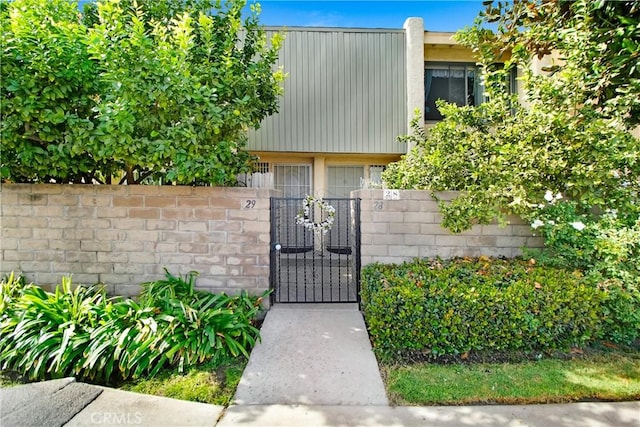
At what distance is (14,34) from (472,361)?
19.9 feet

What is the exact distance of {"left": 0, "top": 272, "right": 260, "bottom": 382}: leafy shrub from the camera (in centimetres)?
286

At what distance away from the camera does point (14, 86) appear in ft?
10.7

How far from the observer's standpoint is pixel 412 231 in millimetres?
4160

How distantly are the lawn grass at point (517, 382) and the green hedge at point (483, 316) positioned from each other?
0.20 metres

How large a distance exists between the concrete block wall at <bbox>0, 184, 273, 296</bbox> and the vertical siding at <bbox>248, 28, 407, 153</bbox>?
432cm

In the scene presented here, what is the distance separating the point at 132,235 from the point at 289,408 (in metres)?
3.10

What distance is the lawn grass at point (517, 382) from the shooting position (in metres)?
2.59

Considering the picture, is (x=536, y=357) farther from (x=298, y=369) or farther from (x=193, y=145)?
(x=193, y=145)

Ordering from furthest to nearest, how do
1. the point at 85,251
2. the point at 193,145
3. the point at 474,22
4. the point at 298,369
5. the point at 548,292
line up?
the point at 474,22
the point at 85,251
the point at 193,145
the point at 548,292
the point at 298,369

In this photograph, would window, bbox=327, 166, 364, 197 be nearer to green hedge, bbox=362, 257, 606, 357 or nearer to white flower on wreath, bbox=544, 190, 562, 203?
white flower on wreath, bbox=544, 190, 562, 203

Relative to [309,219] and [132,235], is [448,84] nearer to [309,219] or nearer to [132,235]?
[309,219]

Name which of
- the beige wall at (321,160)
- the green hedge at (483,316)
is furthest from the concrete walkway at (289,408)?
the beige wall at (321,160)

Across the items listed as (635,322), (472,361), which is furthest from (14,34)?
(635,322)

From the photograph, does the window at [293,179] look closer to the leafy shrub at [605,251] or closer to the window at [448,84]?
the window at [448,84]
